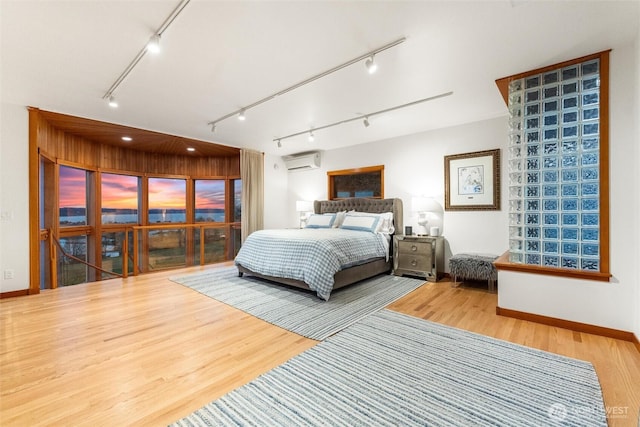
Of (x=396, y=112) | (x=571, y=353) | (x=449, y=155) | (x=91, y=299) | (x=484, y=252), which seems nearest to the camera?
(x=571, y=353)

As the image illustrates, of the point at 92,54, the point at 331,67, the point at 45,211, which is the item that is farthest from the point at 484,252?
the point at 45,211

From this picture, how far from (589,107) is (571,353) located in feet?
7.04

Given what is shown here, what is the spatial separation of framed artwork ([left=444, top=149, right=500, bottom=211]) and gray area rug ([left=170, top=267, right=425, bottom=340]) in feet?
4.67

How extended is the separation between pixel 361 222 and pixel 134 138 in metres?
4.54

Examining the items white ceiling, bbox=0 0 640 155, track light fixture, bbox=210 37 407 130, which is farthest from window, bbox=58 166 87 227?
track light fixture, bbox=210 37 407 130

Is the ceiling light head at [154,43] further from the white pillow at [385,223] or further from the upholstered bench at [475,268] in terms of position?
the upholstered bench at [475,268]

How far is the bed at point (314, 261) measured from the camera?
3279 millimetres

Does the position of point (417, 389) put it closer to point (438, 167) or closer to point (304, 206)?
point (438, 167)

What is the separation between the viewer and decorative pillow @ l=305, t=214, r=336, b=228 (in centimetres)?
523

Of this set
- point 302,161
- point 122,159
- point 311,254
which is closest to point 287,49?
point 311,254

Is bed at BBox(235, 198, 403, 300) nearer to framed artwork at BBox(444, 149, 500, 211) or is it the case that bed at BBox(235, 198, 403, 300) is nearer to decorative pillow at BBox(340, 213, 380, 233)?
decorative pillow at BBox(340, 213, 380, 233)

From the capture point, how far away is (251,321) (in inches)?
107

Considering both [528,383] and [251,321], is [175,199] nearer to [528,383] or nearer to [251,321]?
[251,321]

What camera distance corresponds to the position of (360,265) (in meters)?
3.95
